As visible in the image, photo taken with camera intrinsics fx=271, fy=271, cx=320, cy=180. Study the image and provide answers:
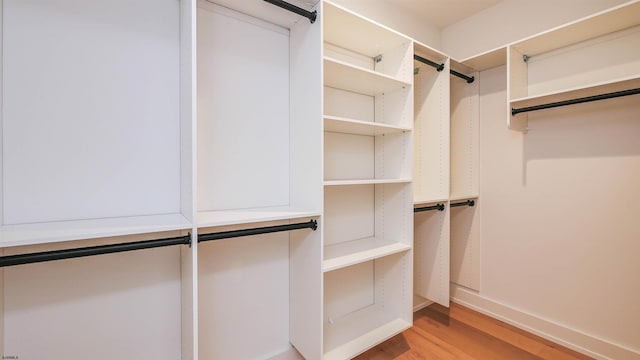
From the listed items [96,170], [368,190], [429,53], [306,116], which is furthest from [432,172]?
[96,170]

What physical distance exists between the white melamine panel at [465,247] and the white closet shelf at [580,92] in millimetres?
1009

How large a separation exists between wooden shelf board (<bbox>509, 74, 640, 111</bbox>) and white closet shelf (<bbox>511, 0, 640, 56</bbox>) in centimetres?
38

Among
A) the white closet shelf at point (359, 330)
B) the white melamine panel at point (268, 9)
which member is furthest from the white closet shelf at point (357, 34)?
the white closet shelf at point (359, 330)

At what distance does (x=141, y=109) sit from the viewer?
1292 mm

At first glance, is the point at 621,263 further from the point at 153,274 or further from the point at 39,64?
the point at 39,64

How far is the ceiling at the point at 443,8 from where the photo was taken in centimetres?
236

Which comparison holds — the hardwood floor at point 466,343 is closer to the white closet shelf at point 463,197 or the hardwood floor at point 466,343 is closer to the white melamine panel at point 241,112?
the white closet shelf at point 463,197

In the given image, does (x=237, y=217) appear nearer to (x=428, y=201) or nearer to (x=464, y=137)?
(x=428, y=201)

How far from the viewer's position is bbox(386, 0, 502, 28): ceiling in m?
2.36

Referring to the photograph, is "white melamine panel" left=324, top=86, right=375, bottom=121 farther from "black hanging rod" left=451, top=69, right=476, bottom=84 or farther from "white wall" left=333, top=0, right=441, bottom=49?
"black hanging rod" left=451, top=69, right=476, bottom=84

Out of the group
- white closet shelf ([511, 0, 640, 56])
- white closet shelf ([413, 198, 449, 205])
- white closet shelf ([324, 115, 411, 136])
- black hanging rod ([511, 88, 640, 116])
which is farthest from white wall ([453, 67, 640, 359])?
white closet shelf ([324, 115, 411, 136])

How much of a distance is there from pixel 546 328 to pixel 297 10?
2.93 m

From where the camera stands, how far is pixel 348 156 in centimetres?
208

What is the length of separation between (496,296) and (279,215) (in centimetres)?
231
